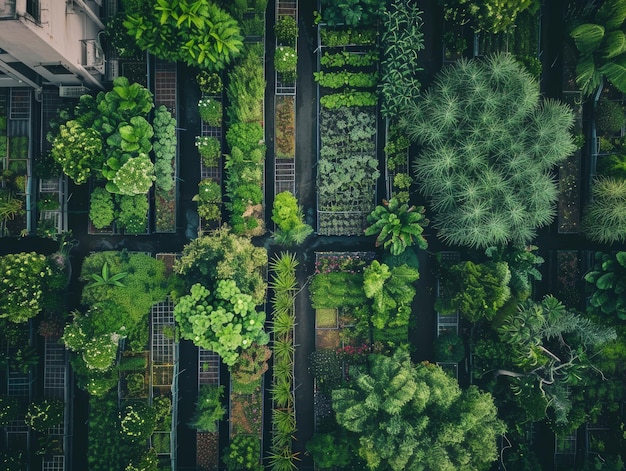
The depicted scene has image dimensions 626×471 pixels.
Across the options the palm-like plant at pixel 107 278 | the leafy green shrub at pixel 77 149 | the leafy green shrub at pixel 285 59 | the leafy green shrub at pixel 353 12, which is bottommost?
the palm-like plant at pixel 107 278

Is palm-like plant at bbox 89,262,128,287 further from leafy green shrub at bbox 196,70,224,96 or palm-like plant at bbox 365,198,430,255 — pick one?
palm-like plant at bbox 365,198,430,255

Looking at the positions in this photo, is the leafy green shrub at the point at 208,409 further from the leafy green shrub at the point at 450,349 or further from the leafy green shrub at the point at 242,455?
Answer: the leafy green shrub at the point at 450,349

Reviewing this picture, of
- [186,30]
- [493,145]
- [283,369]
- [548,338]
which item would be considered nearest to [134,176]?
[186,30]

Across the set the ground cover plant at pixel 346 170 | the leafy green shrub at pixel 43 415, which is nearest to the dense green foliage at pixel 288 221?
the ground cover plant at pixel 346 170

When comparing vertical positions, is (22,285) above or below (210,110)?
below

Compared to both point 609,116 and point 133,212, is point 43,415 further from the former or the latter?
point 609,116

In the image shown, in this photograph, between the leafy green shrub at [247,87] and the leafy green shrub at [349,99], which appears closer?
the leafy green shrub at [247,87]

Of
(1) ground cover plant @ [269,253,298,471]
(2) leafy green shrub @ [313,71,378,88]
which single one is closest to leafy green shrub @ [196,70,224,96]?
(2) leafy green shrub @ [313,71,378,88]

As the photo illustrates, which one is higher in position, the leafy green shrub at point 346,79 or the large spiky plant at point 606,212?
the leafy green shrub at point 346,79
